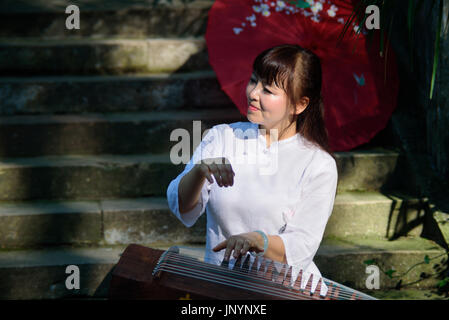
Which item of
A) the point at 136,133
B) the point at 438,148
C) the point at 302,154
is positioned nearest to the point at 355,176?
the point at 438,148

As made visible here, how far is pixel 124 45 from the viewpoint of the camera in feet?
16.1

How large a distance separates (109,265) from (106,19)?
244 cm

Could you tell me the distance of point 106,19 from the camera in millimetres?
5195

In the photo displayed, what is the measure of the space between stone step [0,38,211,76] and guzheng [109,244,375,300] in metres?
3.16

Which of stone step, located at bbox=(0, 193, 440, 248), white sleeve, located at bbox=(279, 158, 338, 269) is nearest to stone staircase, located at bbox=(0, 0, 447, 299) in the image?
stone step, located at bbox=(0, 193, 440, 248)

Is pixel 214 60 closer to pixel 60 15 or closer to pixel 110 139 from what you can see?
pixel 110 139

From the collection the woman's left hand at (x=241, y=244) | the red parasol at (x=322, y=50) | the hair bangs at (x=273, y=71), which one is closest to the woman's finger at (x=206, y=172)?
the woman's left hand at (x=241, y=244)

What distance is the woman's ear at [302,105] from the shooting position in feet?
8.11

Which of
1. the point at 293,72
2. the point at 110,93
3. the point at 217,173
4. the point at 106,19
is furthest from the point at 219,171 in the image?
the point at 106,19

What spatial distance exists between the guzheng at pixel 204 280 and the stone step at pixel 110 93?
2800mm

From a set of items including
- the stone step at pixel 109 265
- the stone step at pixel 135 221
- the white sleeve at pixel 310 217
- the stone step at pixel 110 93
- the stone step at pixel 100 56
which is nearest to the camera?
the white sleeve at pixel 310 217

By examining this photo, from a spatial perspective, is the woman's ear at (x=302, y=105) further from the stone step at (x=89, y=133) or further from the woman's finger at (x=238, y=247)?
the stone step at (x=89, y=133)

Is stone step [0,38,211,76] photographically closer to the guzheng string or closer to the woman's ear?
the woman's ear

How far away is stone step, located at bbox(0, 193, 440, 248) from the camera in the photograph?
12.3 feet
